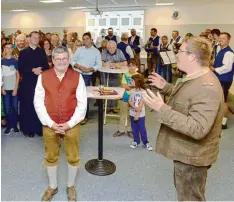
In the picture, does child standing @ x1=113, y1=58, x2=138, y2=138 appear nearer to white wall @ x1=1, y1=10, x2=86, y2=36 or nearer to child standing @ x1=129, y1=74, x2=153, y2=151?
child standing @ x1=129, y1=74, x2=153, y2=151

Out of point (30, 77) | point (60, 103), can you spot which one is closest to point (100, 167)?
point (60, 103)

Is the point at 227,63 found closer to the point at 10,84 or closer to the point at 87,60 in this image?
the point at 87,60

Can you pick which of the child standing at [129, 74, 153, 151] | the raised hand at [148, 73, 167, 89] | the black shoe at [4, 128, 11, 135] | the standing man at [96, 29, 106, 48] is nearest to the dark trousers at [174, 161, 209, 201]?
the raised hand at [148, 73, 167, 89]

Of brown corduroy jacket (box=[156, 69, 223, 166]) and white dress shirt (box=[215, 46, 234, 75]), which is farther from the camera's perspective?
white dress shirt (box=[215, 46, 234, 75])

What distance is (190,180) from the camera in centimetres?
158

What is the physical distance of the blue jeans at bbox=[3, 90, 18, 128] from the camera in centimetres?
372

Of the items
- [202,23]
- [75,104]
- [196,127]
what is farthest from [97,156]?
[202,23]

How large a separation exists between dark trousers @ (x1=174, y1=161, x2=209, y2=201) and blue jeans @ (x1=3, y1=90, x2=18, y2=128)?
2866mm

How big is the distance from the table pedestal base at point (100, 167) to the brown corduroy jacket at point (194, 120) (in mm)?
1244

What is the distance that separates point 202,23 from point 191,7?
0.76 meters

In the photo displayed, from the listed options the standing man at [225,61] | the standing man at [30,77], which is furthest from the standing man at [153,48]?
the standing man at [30,77]

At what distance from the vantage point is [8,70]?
357 cm

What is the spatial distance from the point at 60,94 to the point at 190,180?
1136mm

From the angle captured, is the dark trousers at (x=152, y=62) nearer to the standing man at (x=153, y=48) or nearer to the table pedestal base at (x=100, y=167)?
the standing man at (x=153, y=48)
